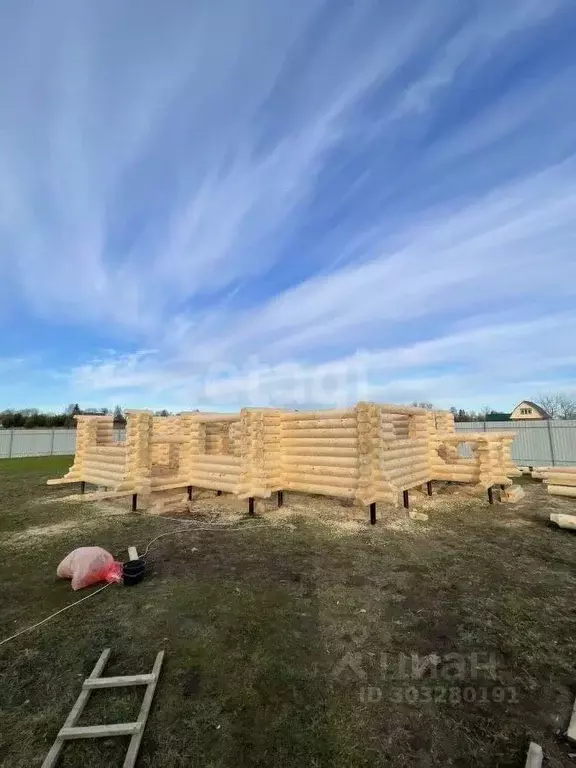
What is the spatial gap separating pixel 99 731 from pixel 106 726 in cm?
5

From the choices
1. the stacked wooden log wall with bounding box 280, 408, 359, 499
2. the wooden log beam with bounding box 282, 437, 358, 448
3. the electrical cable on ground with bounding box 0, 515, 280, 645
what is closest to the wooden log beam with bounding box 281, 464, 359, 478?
the stacked wooden log wall with bounding box 280, 408, 359, 499

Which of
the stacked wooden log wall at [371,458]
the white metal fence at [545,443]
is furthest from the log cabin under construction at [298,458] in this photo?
the white metal fence at [545,443]

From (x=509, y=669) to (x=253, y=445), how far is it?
7.27m

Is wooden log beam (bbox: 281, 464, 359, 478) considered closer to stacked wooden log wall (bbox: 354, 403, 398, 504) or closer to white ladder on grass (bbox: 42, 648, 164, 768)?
stacked wooden log wall (bbox: 354, 403, 398, 504)

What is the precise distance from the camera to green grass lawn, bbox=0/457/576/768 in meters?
2.67

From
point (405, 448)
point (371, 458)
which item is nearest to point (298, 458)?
point (371, 458)

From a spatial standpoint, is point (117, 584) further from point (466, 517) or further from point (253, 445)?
point (466, 517)

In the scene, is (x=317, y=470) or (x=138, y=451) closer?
(x=317, y=470)

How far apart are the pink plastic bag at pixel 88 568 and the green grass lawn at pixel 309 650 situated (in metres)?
0.18

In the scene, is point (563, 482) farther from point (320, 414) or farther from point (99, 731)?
point (99, 731)

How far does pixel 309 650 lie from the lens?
12.5 ft

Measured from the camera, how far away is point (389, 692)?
3158mm

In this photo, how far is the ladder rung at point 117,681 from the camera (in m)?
3.18

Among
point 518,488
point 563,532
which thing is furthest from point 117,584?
point 518,488
